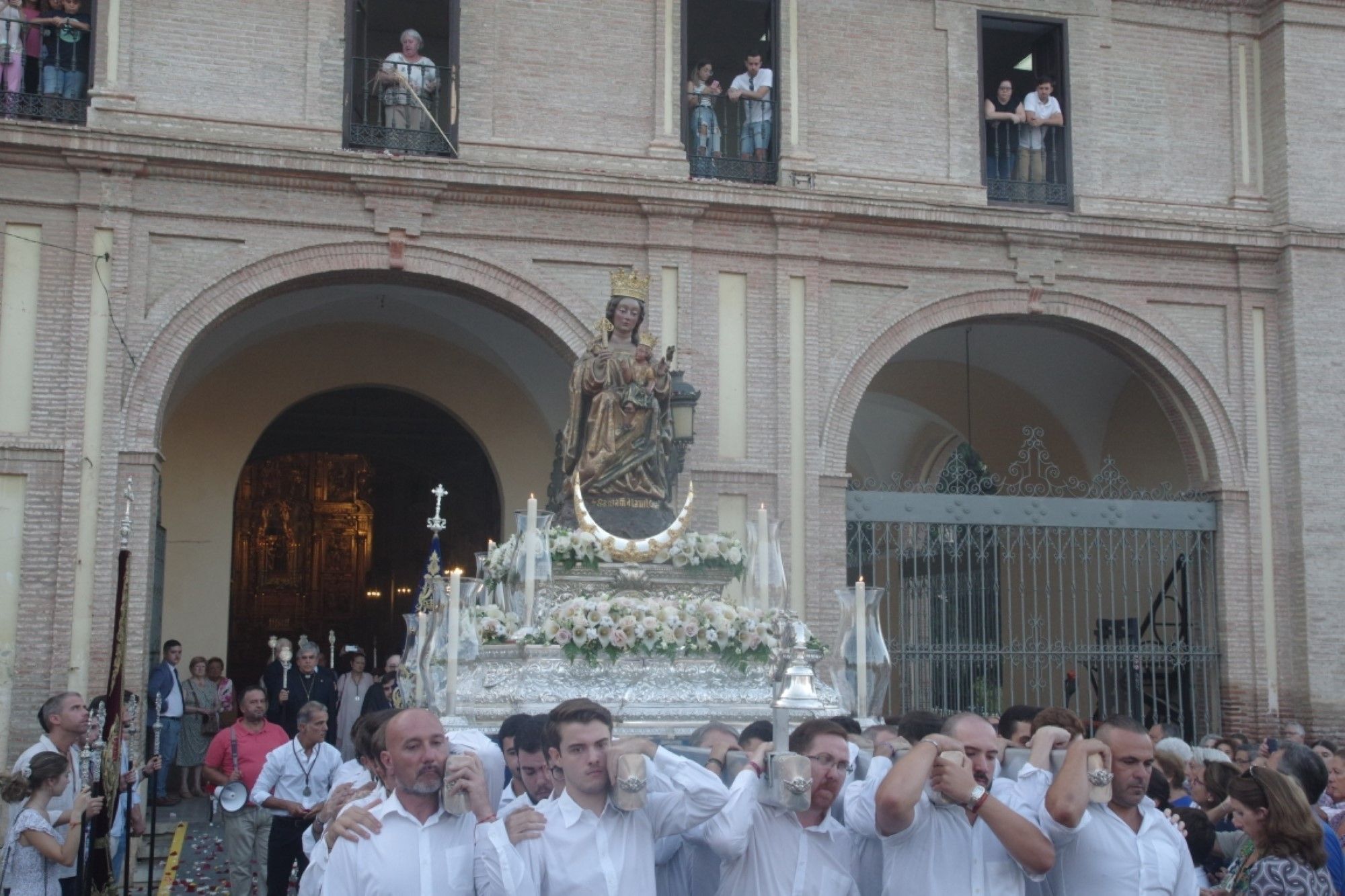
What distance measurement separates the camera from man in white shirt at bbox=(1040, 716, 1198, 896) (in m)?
4.38

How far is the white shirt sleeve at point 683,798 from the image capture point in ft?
13.9

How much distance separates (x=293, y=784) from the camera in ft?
28.5

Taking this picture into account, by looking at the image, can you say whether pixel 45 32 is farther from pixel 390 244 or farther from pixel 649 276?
pixel 649 276

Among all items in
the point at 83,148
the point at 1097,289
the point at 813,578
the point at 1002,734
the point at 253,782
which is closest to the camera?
the point at 1002,734

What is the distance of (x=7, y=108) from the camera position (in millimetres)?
13891

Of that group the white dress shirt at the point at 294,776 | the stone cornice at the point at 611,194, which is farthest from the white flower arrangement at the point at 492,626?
the stone cornice at the point at 611,194

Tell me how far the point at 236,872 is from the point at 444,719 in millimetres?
2264

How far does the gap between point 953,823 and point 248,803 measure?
625 centimetres

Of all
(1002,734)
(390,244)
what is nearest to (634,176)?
(390,244)

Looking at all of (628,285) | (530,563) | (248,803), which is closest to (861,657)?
(530,563)

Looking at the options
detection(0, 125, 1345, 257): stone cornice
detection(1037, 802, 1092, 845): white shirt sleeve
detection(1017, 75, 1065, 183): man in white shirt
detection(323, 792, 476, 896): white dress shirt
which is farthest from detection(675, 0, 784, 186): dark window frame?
detection(323, 792, 476, 896): white dress shirt

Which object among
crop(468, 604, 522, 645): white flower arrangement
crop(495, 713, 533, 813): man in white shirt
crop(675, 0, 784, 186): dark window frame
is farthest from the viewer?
crop(675, 0, 784, 186): dark window frame

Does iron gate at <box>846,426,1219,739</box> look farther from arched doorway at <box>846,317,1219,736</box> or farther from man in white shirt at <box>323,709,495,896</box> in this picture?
man in white shirt at <box>323,709,495,896</box>

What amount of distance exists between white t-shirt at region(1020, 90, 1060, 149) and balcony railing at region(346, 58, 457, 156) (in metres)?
5.92
